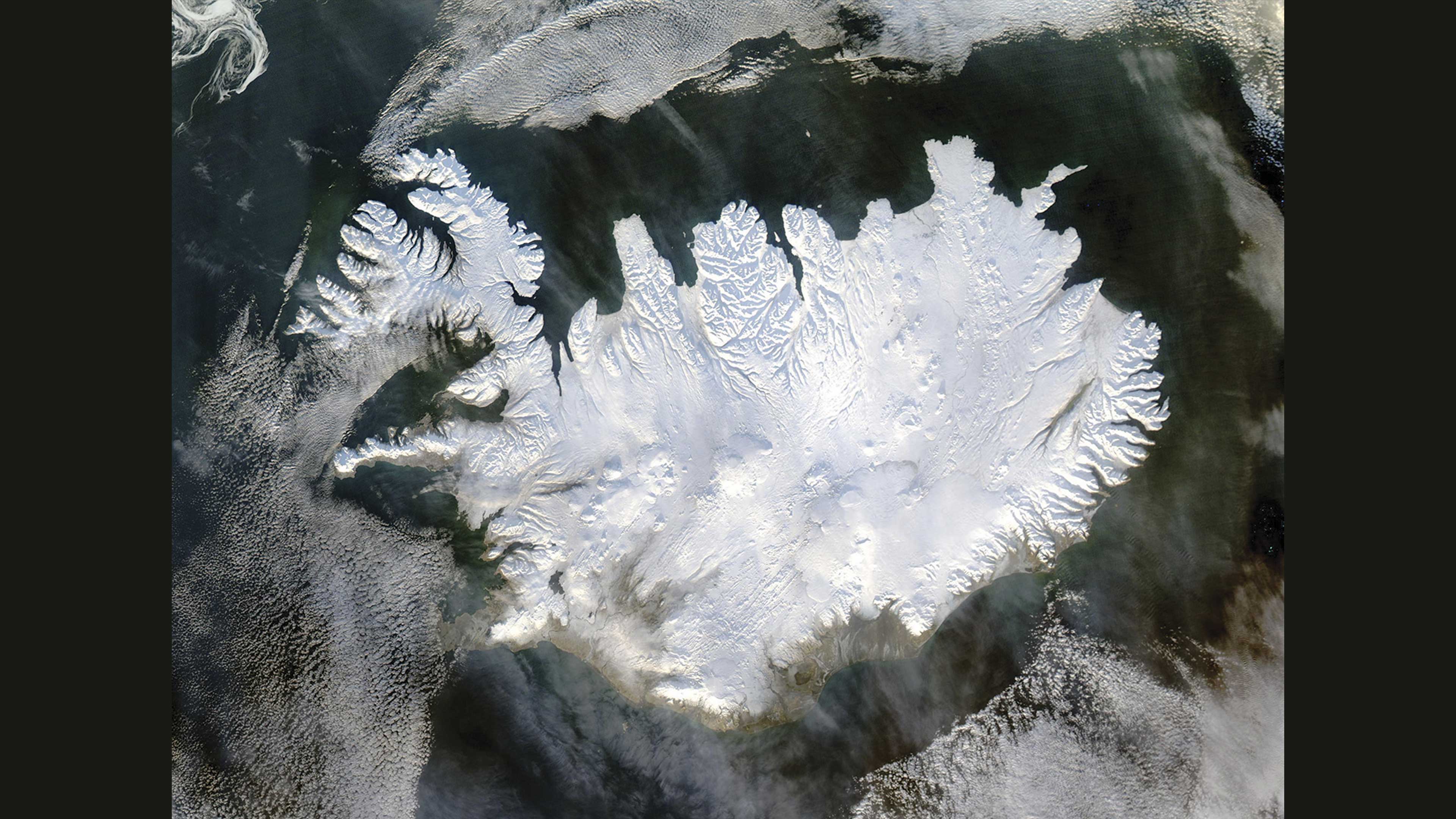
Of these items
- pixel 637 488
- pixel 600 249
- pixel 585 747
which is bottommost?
pixel 585 747

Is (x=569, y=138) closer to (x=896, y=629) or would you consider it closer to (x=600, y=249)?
(x=600, y=249)

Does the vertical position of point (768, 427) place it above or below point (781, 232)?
below

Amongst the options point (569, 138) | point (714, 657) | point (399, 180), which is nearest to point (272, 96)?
point (399, 180)

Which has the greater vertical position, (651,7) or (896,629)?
(651,7)
